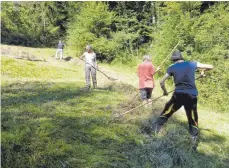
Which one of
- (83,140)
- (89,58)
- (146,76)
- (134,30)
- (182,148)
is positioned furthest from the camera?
(134,30)

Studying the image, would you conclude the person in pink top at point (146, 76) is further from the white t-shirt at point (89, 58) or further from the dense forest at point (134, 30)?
the dense forest at point (134, 30)

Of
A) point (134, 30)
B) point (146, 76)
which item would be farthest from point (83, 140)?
point (134, 30)

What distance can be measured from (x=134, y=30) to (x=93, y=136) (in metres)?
28.4

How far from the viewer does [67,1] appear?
42.4 meters

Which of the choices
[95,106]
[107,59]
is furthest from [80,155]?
[107,59]

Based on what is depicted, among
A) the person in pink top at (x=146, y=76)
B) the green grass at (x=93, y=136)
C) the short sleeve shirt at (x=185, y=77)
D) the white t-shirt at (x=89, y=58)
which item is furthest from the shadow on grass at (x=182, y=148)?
the white t-shirt at (x=89, y=58)

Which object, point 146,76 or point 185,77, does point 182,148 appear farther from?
point 146,76

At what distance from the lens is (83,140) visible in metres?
7.50

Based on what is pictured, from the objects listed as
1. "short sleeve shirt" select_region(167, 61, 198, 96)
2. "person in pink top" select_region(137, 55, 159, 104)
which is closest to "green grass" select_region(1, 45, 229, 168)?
"person in pink top" select_region(137, 55, 159, 104)

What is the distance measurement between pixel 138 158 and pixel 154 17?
29958mm

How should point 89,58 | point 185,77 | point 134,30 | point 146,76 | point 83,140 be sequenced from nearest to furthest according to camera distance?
point 83,140, point 185,77, point 146,76, point 89,58, point 134,30

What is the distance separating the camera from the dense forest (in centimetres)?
2178

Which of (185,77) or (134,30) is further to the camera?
(134,30)

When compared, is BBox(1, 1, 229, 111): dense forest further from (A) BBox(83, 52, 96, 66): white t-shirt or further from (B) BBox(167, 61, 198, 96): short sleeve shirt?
(B) BBox(167, 61, 198, 96): short sleeve shirt
